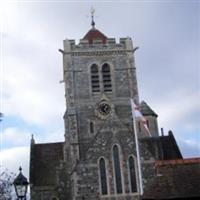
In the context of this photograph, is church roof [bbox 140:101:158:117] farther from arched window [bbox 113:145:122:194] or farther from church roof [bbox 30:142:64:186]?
arched window [bbox 113:145:122:194]

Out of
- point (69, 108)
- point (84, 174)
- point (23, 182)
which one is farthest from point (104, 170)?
point (23, 182)

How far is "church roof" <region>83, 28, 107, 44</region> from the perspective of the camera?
155ft

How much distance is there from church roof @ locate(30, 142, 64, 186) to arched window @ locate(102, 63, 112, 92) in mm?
8473

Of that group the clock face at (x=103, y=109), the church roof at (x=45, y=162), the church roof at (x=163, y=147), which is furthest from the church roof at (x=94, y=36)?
the church roof at (x=45, y=162)

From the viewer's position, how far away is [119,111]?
4412cm

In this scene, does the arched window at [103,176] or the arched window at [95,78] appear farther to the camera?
the arched window at [95,78]

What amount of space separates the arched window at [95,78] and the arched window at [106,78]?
70 centimetres

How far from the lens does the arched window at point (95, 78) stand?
44906 millimetres

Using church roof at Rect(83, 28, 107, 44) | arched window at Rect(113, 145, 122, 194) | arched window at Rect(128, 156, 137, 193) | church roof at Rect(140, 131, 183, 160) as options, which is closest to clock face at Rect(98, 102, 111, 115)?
church roof at Rect(140, 131, 183, 160)

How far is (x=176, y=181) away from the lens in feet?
72.0

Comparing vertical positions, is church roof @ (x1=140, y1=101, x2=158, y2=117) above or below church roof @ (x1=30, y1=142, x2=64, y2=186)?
above

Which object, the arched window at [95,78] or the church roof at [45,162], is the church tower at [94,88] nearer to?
the arched window at [95,78]

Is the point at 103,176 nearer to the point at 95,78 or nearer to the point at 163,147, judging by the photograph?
the point at 163,147

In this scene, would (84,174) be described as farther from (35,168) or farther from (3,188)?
(35,168)
